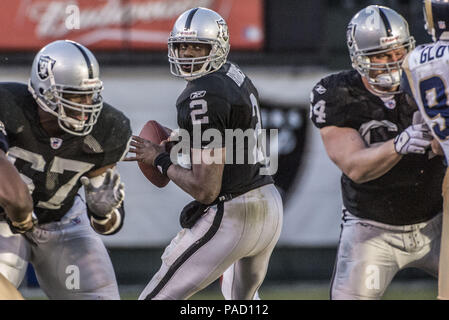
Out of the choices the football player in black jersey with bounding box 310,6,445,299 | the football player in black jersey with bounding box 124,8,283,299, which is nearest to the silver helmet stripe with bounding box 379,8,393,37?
the football player in black jersey with bounding box 310,6,445,299

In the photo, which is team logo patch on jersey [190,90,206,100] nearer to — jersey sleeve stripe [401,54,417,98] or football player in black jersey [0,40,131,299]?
football player in black jersey [0,40,131,299]

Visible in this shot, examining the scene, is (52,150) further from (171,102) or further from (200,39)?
(171,102)

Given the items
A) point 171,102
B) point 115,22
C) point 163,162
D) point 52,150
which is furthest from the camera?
point 115,22

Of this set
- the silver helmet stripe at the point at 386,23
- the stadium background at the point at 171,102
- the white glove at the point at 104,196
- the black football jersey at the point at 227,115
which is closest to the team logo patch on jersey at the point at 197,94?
the black football jersey at the point at 227,115

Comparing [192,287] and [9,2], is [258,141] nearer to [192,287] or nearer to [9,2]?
[192,287]

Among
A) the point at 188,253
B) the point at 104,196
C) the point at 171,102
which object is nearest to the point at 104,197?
the point at 104,196

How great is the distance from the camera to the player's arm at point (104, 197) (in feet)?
Result: 15.5

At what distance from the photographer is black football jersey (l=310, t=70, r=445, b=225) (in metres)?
4.72

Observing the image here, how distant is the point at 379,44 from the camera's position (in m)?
4.78

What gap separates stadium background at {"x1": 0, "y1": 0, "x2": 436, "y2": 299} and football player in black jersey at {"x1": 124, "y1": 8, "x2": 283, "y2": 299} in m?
3.08

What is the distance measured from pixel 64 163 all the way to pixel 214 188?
84cm

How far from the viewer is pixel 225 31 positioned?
4855 millimetres

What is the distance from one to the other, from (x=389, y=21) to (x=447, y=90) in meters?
0.74

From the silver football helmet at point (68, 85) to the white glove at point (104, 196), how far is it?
0.28m
